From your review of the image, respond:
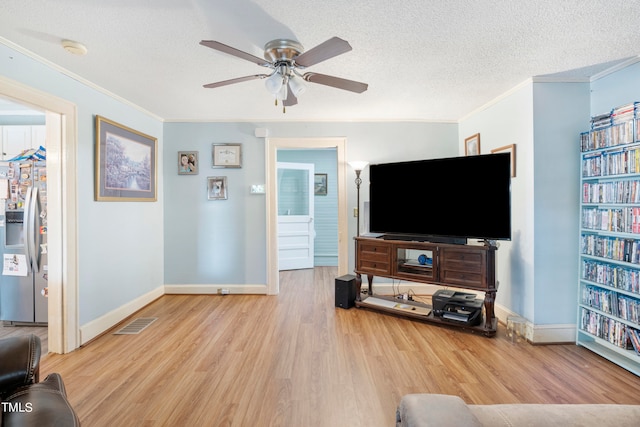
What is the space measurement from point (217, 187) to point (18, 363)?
10.3 ft

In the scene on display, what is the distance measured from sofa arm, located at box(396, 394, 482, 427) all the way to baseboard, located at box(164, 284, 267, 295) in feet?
11.1

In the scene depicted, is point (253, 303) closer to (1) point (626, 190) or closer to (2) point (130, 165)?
(2) point (130, 165)

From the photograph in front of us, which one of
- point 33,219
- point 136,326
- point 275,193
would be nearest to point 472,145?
point 275,193

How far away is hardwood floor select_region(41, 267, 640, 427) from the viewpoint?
1.86m

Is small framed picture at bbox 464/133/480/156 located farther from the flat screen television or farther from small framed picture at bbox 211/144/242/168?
small framed picture at bbox 211/144/242/168

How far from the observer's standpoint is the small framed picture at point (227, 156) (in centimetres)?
415

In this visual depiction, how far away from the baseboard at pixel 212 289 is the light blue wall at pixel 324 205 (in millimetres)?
2153

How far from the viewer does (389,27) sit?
196 centimetres

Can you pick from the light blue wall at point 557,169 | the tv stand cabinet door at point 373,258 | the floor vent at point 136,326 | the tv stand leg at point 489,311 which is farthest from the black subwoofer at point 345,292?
the floor vent at point 136,326

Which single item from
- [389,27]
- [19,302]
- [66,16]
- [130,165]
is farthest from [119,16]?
[19,302]

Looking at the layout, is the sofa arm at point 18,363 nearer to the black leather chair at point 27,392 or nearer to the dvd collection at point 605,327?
the black leather chair at point 27,392

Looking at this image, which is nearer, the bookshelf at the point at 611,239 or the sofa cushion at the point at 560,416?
the sofa cushion at the point at 560,416

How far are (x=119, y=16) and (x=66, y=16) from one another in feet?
1.03

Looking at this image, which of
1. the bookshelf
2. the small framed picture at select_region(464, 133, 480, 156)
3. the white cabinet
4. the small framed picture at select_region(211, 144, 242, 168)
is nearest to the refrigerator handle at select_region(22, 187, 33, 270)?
the white cabinet
